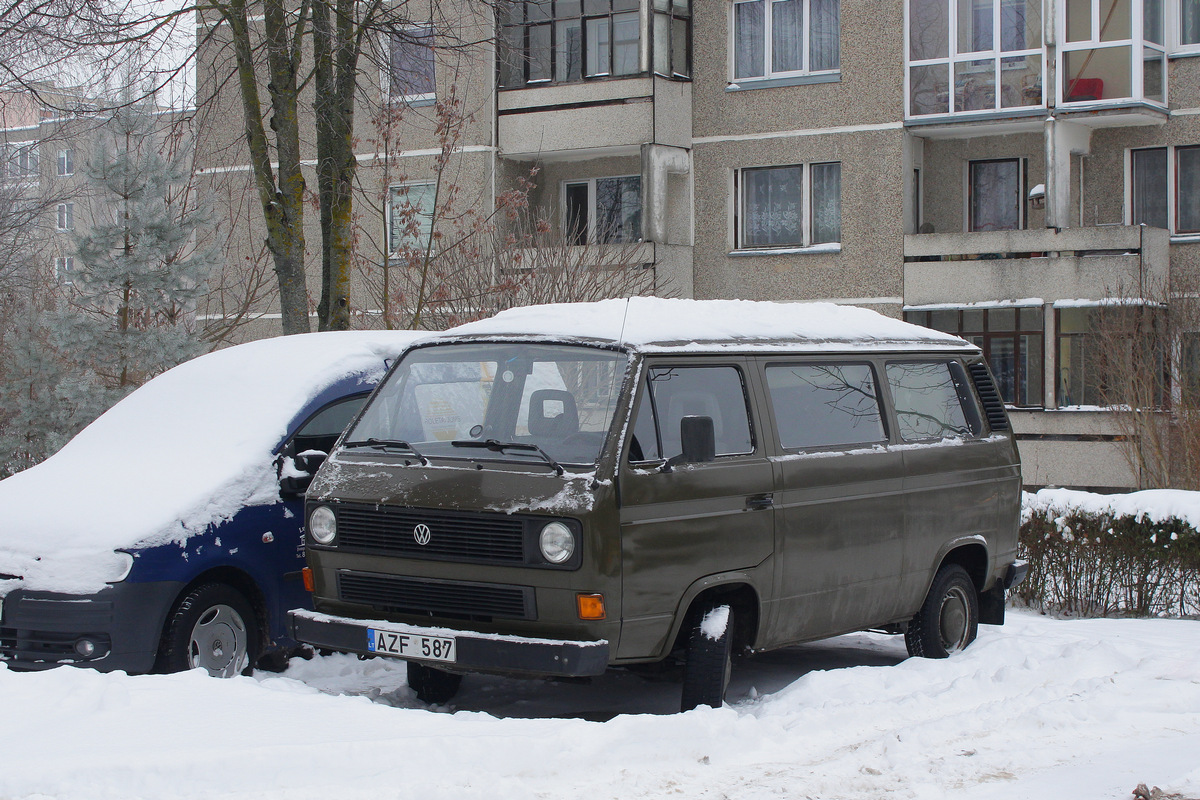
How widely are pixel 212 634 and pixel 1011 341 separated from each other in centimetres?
2114

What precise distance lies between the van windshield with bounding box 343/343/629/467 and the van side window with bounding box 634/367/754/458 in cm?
27

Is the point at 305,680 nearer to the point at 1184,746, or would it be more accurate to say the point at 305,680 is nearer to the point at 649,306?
the point at 649,306

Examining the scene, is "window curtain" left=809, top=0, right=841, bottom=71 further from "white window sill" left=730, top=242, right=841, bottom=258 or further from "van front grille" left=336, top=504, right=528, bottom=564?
"van front grille" left=336, top=504, right=528, bottom=564

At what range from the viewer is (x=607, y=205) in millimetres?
28688

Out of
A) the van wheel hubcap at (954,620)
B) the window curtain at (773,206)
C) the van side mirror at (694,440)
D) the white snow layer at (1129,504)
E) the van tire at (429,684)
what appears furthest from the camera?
the window curtain at (773,206)

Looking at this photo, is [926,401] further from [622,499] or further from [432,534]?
[432,534]

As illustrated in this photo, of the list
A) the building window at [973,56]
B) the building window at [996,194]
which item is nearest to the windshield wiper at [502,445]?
the building window at [973,56]

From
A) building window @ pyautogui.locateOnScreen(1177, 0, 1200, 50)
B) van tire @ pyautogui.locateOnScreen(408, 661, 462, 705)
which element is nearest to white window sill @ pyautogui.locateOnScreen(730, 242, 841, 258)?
building window @ pyautogui.locateOnScreen(1177, 0, 1200, 50)

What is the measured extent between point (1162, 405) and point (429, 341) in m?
14.6

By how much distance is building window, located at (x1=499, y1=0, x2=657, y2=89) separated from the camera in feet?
89.5

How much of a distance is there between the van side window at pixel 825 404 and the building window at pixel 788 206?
18.7 metres

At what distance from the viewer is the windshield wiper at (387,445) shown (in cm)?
686

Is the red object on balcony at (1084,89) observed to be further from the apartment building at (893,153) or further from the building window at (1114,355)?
the building window at (1114,355)

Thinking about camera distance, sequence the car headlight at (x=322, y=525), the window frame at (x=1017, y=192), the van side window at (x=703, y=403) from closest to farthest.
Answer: the van side window at (x=703, y=403) < the car headlight at (x=322, y=525) < the window frame at (x=1017, y=192)
